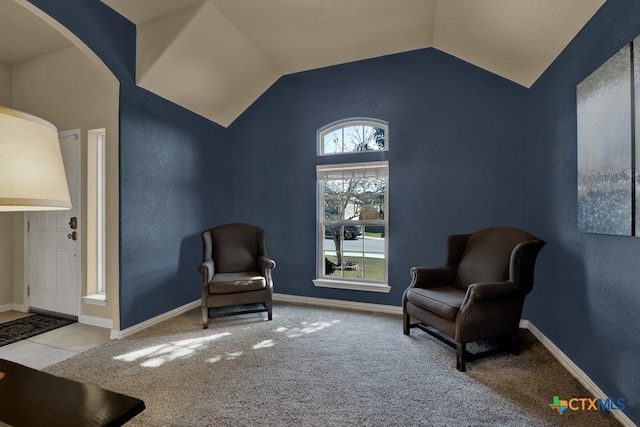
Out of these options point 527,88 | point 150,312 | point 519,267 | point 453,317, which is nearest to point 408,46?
point 527,88

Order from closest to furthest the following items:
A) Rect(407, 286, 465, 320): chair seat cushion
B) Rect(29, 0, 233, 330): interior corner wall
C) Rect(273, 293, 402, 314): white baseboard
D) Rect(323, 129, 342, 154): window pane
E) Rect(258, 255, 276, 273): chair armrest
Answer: Rect(407, 286, 465, 320): chair seat cushion
Rect(29, 0, 233, 330): interior corner wall
Rect(258, 255, 276, 273): chair armrest
Rect(273, 293, 402, 314): white baseboard
Rect(323, 129, 342, 154): window pane

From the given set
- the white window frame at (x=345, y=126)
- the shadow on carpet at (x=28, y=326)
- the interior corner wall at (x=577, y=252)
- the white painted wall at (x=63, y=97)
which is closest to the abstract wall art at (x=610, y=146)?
the interior corner wall at (x=577, y=252)

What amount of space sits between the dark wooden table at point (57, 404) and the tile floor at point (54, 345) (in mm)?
1953

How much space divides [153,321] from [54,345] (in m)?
0.80

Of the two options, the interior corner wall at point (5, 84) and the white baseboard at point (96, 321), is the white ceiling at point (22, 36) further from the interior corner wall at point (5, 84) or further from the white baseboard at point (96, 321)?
the white baseboard at point (96, 321)

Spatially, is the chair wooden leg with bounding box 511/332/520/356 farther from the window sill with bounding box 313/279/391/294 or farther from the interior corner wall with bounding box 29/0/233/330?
the interior corner wall with bounding box 29/0/233/330

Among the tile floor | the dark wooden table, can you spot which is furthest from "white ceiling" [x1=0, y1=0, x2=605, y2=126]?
the dark wooden table

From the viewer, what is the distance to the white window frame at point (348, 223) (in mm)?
3645

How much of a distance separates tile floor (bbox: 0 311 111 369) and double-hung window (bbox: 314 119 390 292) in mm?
2408

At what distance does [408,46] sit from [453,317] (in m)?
2.96

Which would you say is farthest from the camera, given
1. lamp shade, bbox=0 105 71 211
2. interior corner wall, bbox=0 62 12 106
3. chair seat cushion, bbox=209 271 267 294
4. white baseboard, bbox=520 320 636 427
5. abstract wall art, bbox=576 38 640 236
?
interior corner wall, bbox=0 62 12 106

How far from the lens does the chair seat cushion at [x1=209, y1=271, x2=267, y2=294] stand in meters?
3.09

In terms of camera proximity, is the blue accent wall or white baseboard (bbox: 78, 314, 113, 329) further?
white baseboard (bbox: 78, 314, 113, 329)

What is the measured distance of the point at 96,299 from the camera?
321cm
